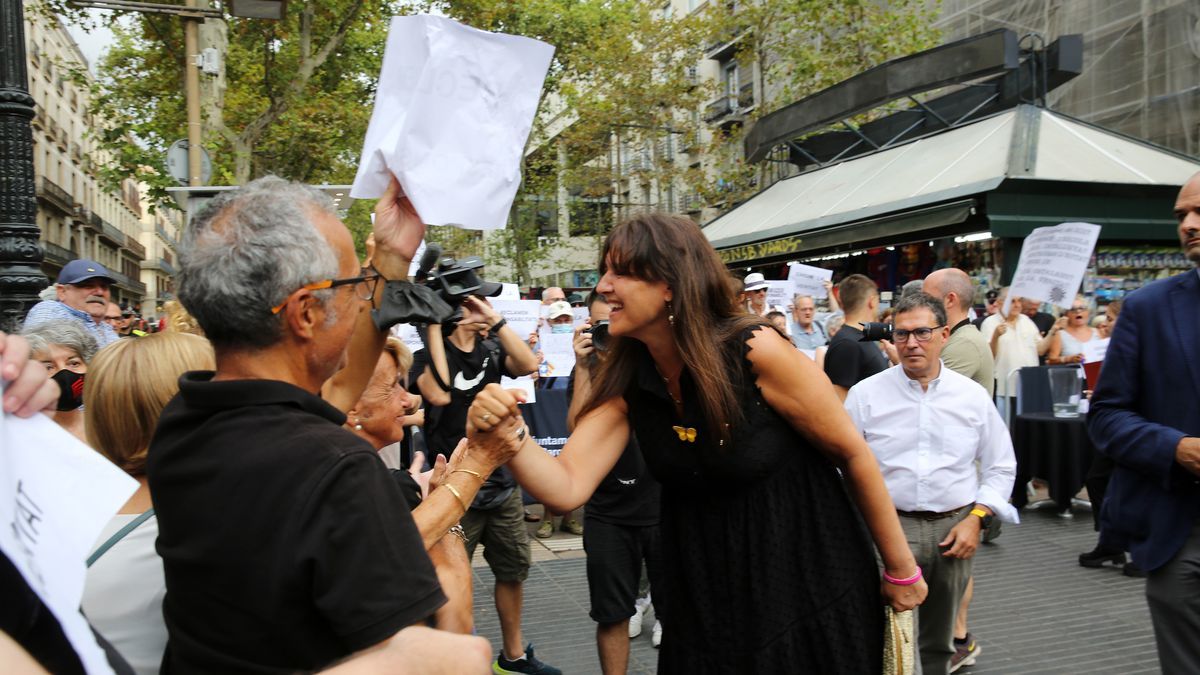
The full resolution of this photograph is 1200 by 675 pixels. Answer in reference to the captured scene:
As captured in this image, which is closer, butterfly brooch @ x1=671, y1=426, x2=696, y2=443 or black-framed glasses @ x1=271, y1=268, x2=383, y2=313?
black-framed glasses @ x1=271, y1=268, x2=383, y2=313

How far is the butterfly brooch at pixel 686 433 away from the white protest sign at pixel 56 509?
5.08 ft

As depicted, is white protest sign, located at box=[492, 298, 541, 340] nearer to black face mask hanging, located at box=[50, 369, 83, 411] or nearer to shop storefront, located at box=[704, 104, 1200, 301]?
black face mask hanging, located at box=[50, 369, 83, 411]

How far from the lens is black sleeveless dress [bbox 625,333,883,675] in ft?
7.73

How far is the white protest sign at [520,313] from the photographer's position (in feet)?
28.6

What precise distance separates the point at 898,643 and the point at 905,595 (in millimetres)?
134

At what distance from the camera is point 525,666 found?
4.64 metres

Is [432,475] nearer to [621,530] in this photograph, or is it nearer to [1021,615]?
[621,530]

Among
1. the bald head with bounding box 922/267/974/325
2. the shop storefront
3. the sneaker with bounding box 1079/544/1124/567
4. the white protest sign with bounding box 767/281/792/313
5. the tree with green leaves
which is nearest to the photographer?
the bald head with bounding box 922/267/974/325

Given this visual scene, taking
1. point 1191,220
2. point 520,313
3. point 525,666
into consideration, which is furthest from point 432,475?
point 520,313

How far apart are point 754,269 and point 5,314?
682 inches

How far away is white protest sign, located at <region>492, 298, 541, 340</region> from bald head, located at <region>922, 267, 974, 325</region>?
3978 millimetres

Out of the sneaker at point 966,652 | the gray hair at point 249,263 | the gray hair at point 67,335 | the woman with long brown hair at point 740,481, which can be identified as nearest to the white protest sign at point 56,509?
the gray hair at point 249,263

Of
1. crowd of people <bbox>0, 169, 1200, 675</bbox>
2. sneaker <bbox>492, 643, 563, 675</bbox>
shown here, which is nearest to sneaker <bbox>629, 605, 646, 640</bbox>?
sneaker <bbox>492, 643, 563, 675</bbox>

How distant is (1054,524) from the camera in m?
7.79
